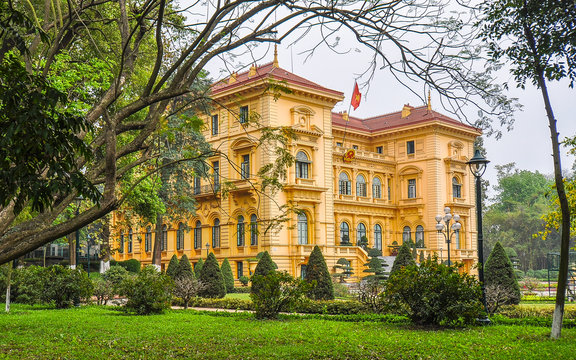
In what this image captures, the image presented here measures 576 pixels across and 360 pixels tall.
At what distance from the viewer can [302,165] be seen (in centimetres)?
3559

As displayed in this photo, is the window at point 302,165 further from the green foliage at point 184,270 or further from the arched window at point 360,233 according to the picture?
the green foliage at point 184,270

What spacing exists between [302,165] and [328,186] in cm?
233

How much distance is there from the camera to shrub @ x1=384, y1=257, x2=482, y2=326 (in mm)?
11969

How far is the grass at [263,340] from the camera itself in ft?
29.3

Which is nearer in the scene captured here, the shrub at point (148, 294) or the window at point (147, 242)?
the shrub at point (148, 294)

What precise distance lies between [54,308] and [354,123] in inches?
1248

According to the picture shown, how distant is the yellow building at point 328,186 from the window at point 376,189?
77 millimetres

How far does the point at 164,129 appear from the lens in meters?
7.55

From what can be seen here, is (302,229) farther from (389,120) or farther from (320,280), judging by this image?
(320,280)

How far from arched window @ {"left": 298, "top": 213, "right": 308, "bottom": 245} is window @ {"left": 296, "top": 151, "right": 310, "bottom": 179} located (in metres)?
2.32

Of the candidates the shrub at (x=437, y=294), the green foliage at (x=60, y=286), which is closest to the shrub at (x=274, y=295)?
the shrub at (x=437, y=294)

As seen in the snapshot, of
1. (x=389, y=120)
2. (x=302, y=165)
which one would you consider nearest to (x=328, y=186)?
(x=302, y=165)

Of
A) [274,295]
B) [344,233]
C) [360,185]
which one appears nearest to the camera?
[274,295]

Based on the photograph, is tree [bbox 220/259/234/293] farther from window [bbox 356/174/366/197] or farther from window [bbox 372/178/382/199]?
window [bbox 372/178/382/199]
